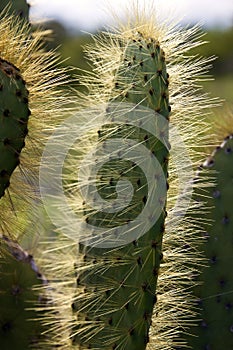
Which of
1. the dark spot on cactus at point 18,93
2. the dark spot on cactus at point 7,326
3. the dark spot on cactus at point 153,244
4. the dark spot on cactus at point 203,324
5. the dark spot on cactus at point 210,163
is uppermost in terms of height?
the dark spot on cactus at point 210,163

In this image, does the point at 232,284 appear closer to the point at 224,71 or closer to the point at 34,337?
the point at 34,337

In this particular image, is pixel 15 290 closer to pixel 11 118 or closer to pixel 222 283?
pixel 222 283

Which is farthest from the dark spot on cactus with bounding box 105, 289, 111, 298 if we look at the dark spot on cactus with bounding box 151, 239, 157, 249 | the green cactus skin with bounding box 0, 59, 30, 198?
the green cactus skin with bounding box 0, 59, 30, 198

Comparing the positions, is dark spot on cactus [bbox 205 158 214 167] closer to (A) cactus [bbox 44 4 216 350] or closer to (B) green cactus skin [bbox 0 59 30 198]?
(A) cactus [bbox 44 4 216 350]

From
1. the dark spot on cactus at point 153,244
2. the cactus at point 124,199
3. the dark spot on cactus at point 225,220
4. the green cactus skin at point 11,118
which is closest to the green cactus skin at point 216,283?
the dark spot on cactus at point 225,220

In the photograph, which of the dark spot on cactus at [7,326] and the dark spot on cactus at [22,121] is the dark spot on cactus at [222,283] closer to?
the dark spot on cactus at [7,326]

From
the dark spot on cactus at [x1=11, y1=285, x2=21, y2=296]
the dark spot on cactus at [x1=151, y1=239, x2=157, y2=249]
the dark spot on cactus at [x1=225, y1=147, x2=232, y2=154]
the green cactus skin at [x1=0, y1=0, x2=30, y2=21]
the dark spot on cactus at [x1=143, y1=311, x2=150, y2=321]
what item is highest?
the green cactus skin at [x1=0, y1=0, x2=30, y2=21]
